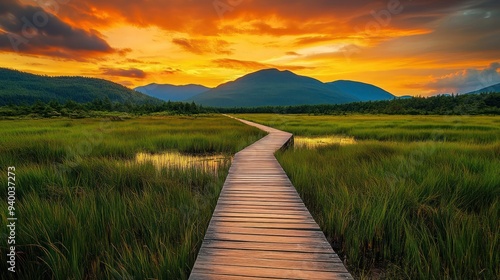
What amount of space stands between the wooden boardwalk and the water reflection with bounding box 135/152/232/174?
3.51 metres

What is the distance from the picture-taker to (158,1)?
14625 millimetres

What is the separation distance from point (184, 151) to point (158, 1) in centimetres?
891

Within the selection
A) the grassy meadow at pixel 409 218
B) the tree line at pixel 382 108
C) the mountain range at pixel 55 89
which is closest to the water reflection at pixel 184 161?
the grassy meadow at pixel 409 218

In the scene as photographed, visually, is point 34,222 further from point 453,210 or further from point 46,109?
point 46,109

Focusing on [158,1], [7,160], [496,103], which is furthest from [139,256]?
[496,103]

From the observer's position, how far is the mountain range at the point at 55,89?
124713 mm

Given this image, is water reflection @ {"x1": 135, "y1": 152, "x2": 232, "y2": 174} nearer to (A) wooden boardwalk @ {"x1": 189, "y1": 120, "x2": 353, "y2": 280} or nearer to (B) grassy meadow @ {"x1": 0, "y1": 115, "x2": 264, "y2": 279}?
(B) grassy meadow @ {"x1": 0, "y1": 115, "x2": 264, "y2": 279}

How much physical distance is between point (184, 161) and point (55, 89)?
172669mm

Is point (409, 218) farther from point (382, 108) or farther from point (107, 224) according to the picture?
point (382, 108)

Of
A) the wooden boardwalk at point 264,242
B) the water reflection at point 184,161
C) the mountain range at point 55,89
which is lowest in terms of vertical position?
the water reflection at point 184,161

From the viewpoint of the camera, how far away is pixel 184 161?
388 inches

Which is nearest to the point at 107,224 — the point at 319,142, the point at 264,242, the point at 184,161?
the point at 264,242

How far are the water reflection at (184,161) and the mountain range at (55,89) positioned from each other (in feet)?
399

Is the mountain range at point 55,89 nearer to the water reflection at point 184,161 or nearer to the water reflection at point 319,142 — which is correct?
the water reflection at point 319,142
